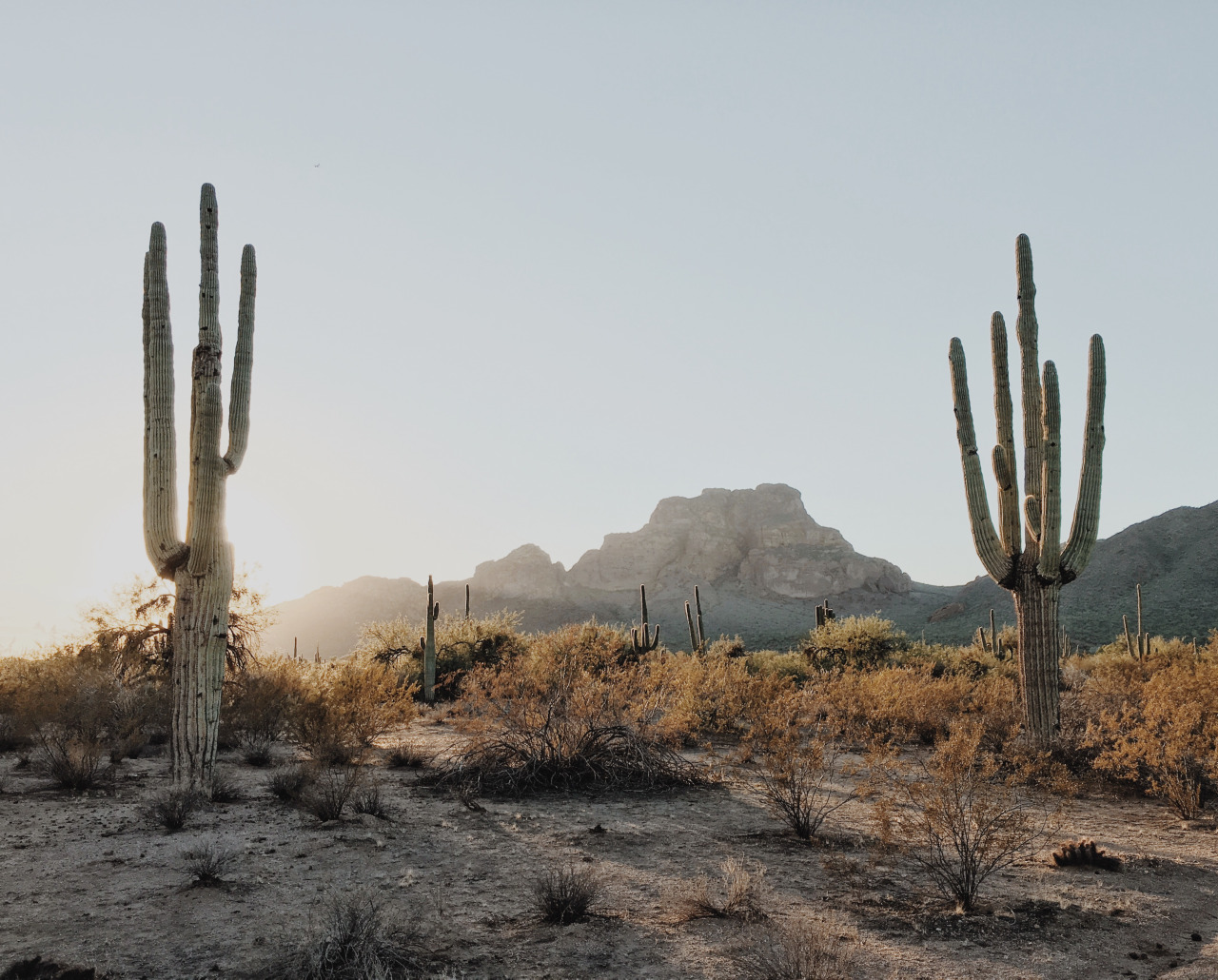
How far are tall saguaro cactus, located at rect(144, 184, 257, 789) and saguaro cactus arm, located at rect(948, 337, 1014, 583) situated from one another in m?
8.86

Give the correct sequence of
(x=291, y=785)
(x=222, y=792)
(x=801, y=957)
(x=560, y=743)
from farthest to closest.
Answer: (x=560, y=743), (x=291, y=785), (x=222, y=792), (x=801, y=957)

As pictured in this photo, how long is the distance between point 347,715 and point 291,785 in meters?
2.27

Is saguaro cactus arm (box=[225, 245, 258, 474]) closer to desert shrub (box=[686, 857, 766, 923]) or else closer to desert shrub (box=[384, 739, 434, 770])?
desert shrub (box=[384, 739, 434, 770])

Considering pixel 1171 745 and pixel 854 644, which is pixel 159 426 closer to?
pixel 1171 745

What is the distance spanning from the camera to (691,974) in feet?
14.4

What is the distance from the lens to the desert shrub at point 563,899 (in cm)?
515

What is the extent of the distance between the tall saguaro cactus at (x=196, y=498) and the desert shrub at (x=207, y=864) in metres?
2.29

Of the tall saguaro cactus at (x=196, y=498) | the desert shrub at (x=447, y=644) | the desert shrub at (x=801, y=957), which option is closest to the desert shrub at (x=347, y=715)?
the tall saguaro cactus at (x=196, y=498)

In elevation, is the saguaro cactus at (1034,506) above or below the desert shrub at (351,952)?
above

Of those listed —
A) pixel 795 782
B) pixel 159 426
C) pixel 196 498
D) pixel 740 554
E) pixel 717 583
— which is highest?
pixel 740 554

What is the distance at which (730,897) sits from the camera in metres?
5.33

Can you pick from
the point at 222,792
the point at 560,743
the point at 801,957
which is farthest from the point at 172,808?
the point at 801,957

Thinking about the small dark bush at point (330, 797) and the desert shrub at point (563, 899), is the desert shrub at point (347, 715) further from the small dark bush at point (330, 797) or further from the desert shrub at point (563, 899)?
the desert shrub at point (563, 899)

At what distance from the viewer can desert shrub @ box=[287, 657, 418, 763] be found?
10.4m
